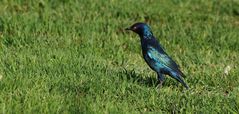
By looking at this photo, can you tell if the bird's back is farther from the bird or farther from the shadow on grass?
the shadow on grass

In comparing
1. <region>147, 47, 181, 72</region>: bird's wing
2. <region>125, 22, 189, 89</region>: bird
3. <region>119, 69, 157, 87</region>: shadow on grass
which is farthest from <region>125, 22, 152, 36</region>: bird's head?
<region>119, 69, 157, 87</region>: shadow on grass

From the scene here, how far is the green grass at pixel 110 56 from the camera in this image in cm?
612

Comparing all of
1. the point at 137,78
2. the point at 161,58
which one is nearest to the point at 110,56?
the point at 137,78

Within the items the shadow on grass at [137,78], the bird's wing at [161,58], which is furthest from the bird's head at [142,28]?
the shadow on grass at [137,78]

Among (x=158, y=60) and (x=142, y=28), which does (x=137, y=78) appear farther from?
(x=142, y=28)

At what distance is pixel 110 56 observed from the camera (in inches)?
324

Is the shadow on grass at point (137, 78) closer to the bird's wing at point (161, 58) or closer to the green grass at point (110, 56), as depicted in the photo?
the green grass at point (110, 56)

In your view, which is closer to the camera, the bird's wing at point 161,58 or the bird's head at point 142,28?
the bird's wing at point 161,58

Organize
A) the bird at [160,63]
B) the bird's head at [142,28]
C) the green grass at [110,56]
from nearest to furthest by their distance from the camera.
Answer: the green grass at [110,56]
the bird at [160,63]
the bird's head at [142,28]

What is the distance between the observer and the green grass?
6117 millimetres

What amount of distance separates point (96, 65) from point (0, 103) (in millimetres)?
1944

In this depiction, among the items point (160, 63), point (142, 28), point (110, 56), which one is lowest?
point (110, 56)

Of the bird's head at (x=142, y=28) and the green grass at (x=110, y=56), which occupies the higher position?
the bird's head at (x=142, y=28)

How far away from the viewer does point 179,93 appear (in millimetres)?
6691
